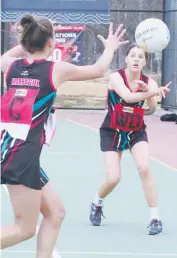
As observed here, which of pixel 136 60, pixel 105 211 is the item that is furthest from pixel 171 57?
pixel 136 60

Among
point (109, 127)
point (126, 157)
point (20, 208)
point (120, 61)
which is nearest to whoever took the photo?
point (20, 208)

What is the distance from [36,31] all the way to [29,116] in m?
0.54

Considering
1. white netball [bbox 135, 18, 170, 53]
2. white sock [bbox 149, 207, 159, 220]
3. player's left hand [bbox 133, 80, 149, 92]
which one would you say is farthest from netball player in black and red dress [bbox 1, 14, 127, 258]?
white netball [bbox 135, 18, 170, 53]

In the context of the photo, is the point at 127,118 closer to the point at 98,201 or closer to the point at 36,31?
the point at 98,201

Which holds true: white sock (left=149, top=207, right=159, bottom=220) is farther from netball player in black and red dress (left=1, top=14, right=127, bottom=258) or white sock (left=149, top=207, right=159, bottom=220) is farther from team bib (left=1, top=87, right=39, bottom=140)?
team bib (left=1, top=87, right=39, bottom=140)

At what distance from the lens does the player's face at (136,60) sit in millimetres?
8492

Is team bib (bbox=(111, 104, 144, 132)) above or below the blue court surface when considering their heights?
above

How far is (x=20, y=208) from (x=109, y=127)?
9.73 feet

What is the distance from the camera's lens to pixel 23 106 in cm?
586

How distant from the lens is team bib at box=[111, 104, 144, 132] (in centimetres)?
855

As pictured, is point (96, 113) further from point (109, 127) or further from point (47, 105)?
point (47, 105)

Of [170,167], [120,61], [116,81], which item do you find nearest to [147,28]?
[116,81]

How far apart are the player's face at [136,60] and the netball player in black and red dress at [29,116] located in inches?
95.5

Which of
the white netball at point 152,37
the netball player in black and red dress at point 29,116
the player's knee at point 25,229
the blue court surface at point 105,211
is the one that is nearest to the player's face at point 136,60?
the white netball at point 152,37
